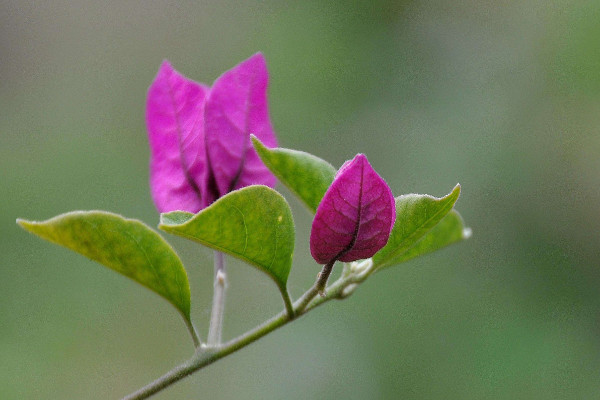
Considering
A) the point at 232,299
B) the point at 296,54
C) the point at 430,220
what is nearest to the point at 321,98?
the point at 296,54

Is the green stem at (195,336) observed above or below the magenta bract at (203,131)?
below

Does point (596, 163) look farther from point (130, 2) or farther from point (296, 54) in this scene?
point (130, 2)

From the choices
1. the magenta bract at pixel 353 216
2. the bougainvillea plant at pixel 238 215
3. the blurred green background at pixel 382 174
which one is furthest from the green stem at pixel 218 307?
the blurred green background at pixel 382 174

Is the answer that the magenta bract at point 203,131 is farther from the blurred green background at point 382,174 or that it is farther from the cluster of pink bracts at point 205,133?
the blurred green background at point 382,174

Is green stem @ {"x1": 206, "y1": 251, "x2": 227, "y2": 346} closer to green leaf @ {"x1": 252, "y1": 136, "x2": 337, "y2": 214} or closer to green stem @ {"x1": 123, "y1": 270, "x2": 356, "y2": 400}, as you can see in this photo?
green stem @ {"x1": 123, "y1": 270, "x2": 356, "y2": 400}

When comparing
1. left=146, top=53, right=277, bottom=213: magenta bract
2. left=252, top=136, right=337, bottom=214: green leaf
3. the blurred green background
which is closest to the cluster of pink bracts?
left=146, top=53, right=277, bottom=213: magenta bract

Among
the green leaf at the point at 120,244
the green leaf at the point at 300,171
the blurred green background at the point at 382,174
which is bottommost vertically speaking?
the blurred green background at the point at 382,174

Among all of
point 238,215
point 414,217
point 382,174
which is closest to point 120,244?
point 238,215
